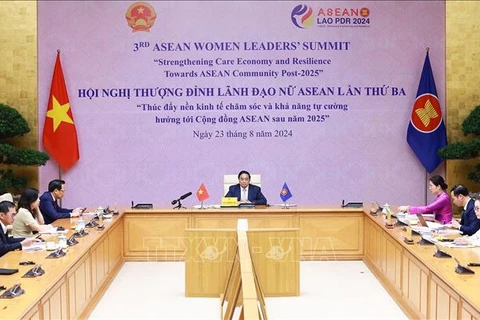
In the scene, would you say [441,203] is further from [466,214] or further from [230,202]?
[230,202]

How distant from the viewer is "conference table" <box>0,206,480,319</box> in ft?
14.7

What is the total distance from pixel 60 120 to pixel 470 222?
19.7ft

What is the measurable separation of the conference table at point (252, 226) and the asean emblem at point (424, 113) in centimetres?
246

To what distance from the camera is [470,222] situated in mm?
6652

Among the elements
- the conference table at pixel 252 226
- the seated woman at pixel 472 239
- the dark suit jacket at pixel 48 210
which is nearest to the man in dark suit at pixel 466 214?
the seated woman at pixel 472 239

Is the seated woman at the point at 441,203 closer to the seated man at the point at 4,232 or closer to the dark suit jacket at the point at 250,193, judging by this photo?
the dark suit jacket at the point at 250,193

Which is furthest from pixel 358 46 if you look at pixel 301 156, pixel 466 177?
pixel 466 177

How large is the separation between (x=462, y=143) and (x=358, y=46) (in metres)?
2.06

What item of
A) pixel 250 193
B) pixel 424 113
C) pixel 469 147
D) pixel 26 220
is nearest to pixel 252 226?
pixel 250 193

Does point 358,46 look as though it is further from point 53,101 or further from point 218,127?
point 53,101

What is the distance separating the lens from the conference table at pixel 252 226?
4477mm

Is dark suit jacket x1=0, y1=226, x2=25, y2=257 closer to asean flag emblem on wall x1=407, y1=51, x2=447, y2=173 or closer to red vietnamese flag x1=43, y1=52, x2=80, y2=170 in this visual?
red vietnamese flag x1=43, y1=52, x2=80, y2=170

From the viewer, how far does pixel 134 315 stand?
19.9 ft

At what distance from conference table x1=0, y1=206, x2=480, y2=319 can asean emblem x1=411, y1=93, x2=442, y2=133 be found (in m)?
2.46
